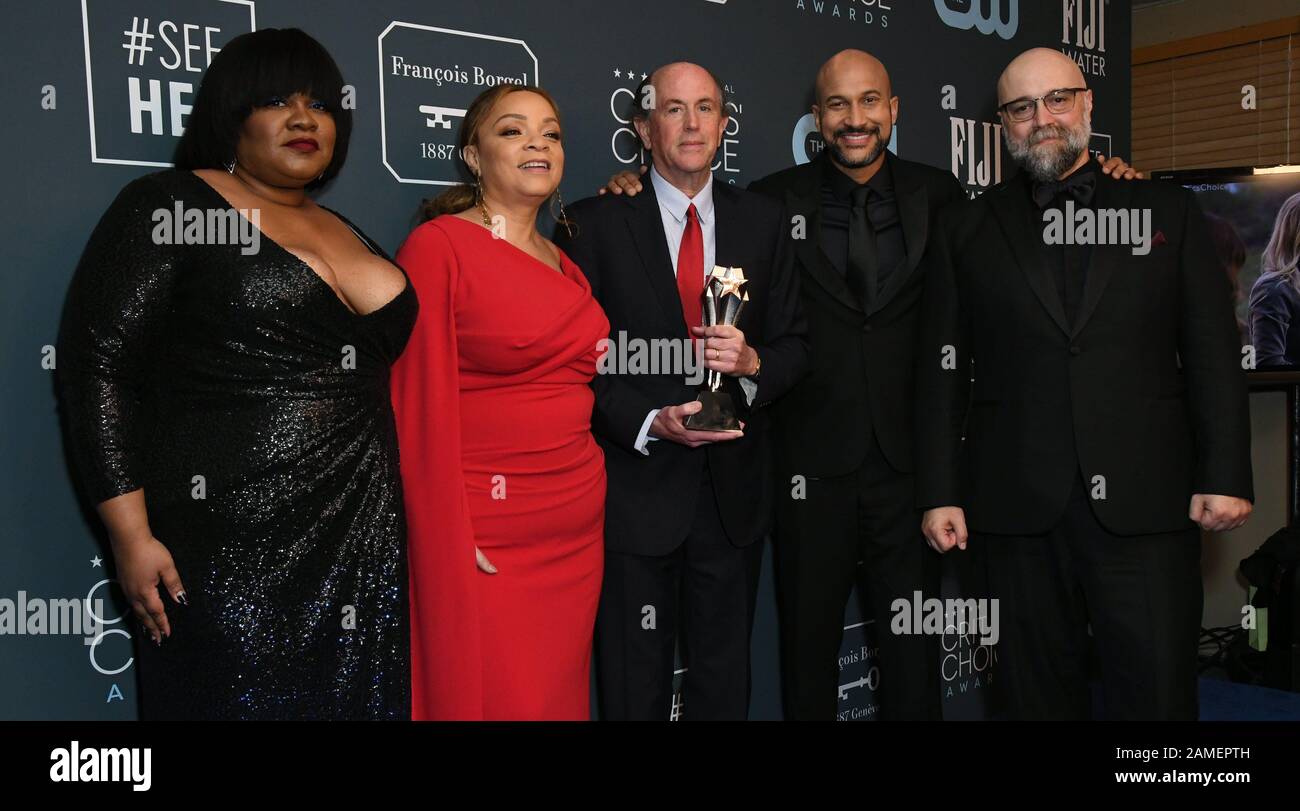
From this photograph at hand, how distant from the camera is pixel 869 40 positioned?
395 cm

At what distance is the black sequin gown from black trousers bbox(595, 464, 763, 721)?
776 millimetres

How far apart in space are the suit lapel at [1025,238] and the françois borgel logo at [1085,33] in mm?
2156

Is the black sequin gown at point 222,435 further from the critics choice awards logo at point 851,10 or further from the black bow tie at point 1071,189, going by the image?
the critics choice awards logo at point 851,10

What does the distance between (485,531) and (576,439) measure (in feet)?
0.98

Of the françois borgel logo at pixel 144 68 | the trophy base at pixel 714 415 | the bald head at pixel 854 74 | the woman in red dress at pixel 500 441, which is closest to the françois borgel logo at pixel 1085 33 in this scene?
the bald head at pixel 854 74

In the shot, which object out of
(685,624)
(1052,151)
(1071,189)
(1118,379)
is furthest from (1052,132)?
(685,624)

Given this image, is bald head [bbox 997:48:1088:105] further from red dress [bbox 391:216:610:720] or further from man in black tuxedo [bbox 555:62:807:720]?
red dress [bbox 391:216:610:720]

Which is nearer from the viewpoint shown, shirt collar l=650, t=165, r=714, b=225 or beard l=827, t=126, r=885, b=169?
shirt collar l=650, t=165, r=714, b=225

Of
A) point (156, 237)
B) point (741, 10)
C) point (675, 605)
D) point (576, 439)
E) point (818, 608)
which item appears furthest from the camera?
point (741, 10)

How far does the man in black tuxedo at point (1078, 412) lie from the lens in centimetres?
262

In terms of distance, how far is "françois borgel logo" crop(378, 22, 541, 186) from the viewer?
2.79 meters

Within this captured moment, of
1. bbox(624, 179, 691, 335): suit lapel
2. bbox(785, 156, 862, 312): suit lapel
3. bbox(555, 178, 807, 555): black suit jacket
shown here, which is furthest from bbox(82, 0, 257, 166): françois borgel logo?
bbox(785, 156, 862, 312): suit lapel

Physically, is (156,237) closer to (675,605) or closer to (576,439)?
(576,439)
